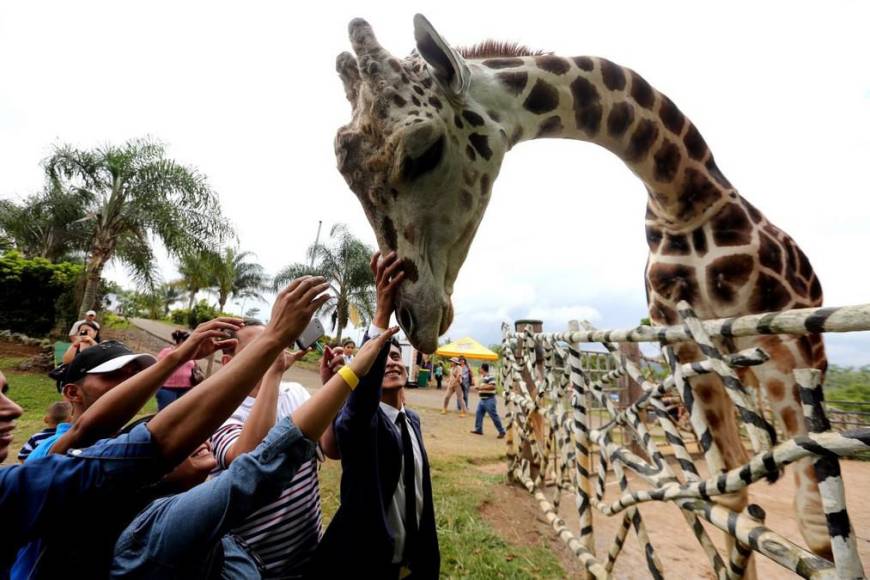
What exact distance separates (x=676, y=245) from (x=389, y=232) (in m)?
1.73

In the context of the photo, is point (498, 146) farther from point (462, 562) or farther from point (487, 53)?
point (462, 562)

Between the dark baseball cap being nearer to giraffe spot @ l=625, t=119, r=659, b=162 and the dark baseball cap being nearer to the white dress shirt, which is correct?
the white dress shirt

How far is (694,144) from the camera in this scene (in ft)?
8.23

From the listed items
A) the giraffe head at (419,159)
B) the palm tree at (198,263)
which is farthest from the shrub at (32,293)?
the giraffe head at (419,159)

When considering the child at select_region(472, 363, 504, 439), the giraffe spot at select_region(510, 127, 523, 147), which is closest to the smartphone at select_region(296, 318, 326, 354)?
the giraffe spot at select_region(510, 127, 523, 147)

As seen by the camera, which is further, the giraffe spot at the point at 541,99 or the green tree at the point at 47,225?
the green tree at the point at 47,225

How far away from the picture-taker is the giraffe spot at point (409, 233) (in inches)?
70.7

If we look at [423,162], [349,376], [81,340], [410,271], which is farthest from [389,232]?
[81,340]

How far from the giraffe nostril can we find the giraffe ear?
97cm

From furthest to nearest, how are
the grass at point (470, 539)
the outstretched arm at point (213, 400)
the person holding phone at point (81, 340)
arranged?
the person holding phone at point (81, 340) < the grass at point (470, 539) < the outstretched arm at point (213, 400)

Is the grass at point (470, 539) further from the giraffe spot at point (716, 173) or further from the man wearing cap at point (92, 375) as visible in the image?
the giraffe spot at point (716, 173)

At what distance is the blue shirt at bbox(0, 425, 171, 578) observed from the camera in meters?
1.02

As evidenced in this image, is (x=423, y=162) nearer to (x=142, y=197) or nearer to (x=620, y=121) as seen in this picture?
(x=620, y=121)

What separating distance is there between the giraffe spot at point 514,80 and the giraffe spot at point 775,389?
187cm
